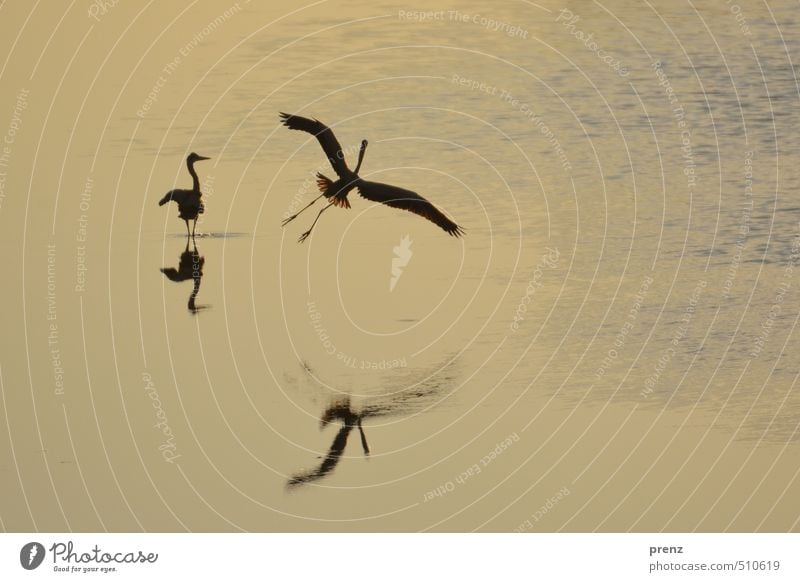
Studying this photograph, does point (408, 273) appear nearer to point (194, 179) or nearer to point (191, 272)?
point (191, 272)

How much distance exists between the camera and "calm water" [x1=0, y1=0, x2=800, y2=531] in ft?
19.2

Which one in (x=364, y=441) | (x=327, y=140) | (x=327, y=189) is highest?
(x=327, y=140)

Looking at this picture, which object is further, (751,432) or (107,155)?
(107,155)

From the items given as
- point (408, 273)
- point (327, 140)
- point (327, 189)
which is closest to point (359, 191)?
point (327, 189)

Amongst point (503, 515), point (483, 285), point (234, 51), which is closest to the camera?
point (503, 515)

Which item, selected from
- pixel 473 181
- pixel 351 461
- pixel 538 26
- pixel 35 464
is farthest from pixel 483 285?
pixel 35 464

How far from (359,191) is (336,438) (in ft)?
3.71

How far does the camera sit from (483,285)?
627 centimetres

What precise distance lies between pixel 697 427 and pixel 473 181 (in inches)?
61.1

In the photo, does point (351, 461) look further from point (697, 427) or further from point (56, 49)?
point (56, 49)

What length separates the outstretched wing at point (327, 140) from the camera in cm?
629

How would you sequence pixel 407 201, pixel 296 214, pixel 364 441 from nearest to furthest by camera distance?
pixel 364 441 < pixel 407 201 < pixel 296 214

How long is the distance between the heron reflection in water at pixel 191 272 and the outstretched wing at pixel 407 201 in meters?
0.79

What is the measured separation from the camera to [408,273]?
20.7 ft
